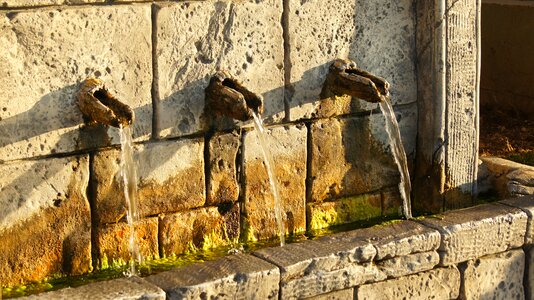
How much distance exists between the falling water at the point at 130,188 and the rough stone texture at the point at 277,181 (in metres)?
0.77

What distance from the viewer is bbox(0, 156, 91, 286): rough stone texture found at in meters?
6.06

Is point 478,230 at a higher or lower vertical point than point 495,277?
higher

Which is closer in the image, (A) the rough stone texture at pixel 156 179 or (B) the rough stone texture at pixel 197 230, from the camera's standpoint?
(A) the rough stone texture at pixel 156 179

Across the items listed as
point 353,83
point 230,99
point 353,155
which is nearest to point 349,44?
point 353,83

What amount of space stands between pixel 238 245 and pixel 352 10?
1637mm

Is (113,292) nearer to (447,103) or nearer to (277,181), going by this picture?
(277,181)

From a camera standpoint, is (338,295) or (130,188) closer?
(338,295)

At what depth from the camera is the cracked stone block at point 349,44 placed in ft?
23.0

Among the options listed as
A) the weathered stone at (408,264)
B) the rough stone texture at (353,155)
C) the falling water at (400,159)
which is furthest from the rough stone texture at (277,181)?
the weathered stone at (408,264)

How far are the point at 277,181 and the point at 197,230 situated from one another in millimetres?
598

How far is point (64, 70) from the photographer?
20.1ft

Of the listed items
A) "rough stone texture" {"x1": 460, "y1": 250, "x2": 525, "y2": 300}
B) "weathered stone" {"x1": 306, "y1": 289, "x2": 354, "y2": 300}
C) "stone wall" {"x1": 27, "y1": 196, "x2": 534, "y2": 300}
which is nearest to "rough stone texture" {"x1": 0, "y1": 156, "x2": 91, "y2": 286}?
"stone wall" {"x1": 27, "y1": 196, "x2": 534, "y2": 300}

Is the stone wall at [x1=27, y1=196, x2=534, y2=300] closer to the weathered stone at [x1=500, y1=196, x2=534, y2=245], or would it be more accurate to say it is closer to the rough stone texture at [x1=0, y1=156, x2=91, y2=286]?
the weathered stone at [x1=500, y1=196, x2=534, y2=245]

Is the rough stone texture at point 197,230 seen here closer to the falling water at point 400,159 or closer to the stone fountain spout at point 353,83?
the stone fountain spout at point 353,83
